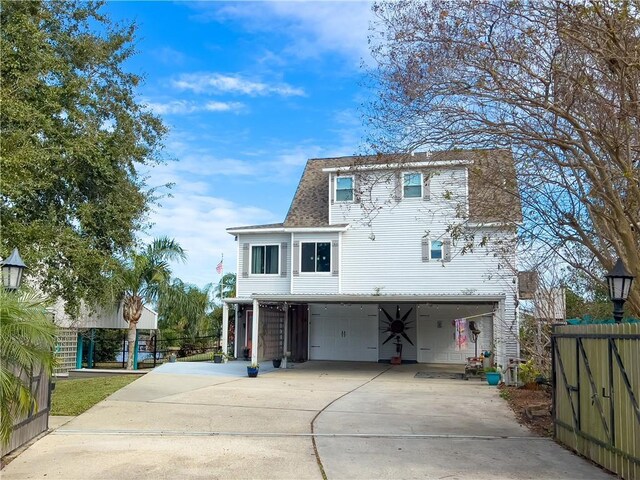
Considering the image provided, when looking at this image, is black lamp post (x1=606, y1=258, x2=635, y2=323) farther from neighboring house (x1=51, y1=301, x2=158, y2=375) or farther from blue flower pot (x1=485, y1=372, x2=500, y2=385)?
neighboring house (x1=51, y1=301, x2=158, y2=375)

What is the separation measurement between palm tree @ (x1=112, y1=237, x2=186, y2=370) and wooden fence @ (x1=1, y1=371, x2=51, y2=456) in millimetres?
14254

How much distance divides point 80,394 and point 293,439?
6.35 m

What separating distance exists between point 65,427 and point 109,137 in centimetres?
686

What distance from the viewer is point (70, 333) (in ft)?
74.0

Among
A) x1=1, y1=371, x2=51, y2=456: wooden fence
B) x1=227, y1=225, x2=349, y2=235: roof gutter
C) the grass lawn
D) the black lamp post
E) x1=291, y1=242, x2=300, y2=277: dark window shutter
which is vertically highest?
x1=227, y1=225, x2=349, y2=235: roof gutter

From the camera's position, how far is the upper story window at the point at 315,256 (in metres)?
21.9

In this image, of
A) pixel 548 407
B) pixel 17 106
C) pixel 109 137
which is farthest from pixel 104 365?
pixel 548 407

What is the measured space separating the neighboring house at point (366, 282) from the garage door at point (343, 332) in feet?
0.14

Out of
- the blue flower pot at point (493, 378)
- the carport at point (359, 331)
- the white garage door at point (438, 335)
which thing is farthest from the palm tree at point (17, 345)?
the white garage door at point (438, 335)

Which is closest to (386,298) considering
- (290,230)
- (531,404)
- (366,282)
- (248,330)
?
(366,282)

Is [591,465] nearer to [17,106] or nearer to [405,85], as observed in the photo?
[405,85]

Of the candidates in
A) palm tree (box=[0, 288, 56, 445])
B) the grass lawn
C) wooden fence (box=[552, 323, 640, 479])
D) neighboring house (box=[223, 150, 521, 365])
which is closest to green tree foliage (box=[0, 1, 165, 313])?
the grass lawn

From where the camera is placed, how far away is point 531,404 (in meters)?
12.0

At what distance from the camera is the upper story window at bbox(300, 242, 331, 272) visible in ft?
71.9
